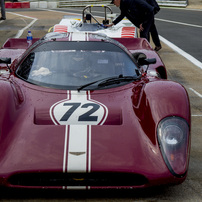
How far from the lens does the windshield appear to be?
14.4 ft

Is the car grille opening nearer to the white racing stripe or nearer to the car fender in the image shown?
the white racing stripe

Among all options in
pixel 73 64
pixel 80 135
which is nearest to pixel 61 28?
pixel 73 64

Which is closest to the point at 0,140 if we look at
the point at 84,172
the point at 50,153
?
the point at 50,153

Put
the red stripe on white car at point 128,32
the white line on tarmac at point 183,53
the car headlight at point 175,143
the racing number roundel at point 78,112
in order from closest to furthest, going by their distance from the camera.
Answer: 1. the car headlight at point 175,143
2. the racing number roundel at point 78,112
3. the red stripe on white car at point 128,32
4. the white line on tarmac at point 183,53

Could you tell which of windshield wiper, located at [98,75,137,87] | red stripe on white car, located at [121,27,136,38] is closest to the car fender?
windshield wiper, located at [98,75,137,87]

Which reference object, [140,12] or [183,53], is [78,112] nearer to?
[140,12]

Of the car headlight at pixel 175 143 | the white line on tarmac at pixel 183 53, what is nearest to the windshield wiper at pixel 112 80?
the car headlight at pixel 175 143

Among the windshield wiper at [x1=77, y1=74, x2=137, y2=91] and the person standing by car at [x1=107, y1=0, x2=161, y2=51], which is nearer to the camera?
the windshield wiper at [x1=77, y1=74, x2=137, y2=91]

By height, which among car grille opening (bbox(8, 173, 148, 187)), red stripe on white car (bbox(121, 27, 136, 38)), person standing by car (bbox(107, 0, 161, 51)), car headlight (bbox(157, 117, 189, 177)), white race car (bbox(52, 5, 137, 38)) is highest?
car headlight (bbox(157, 117, 189, 177))

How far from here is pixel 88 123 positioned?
142 inches

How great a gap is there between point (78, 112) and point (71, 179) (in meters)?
0.69

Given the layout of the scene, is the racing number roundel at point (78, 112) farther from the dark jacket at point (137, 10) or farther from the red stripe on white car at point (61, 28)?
the dark jacket at point (137, 10)

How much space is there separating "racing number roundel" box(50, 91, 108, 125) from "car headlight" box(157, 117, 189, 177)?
508 mm

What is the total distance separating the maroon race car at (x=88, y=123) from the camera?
10.6ft
